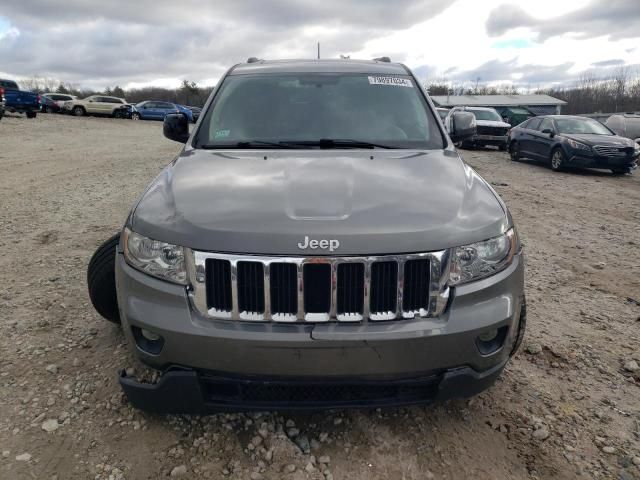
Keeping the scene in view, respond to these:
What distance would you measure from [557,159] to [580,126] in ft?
4.66

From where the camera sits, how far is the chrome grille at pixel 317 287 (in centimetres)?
194

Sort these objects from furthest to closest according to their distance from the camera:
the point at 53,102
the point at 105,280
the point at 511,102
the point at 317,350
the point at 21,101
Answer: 1. the point at 511,102
2. the point at 53,102
3. the point at 21,101
4. the point at 105,280
5. the point at 317,350

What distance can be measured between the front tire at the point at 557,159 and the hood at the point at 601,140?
16.4 inches

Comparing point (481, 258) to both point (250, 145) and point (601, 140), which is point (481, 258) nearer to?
point (250, 145)

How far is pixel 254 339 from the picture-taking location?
6.27 ft

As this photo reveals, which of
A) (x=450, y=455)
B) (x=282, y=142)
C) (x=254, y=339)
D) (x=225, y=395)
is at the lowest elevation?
(x=450, y=455)

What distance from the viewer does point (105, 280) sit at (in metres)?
2.91

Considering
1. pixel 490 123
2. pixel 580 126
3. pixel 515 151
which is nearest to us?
pixel 580 126

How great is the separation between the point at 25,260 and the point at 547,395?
14.9 ft

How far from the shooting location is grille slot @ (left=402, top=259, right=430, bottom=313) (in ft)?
6.48

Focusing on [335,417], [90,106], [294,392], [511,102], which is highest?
[511,102]

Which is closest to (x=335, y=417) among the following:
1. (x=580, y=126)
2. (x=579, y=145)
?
(x=579, y=145)

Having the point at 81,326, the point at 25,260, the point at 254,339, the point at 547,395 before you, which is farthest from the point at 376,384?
the point at 25,260

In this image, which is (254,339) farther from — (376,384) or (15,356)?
(15,356)
